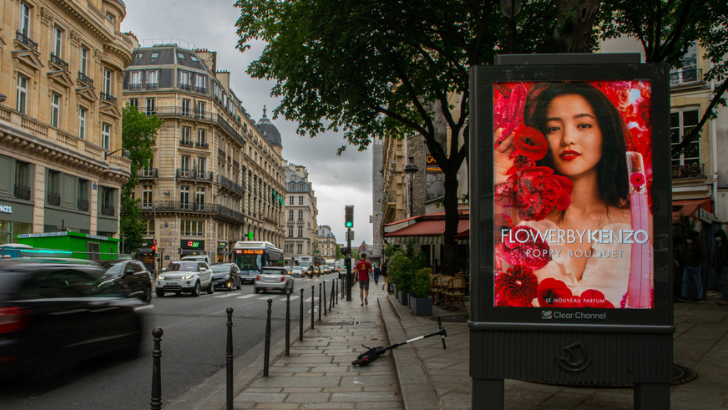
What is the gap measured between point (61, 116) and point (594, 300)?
1255 inches

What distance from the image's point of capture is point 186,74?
6122cm

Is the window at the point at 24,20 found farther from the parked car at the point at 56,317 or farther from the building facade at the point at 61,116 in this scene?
the parked car at the point at 56,317

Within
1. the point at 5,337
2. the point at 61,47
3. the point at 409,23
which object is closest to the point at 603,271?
the point at 5,337

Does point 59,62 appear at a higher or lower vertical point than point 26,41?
lower

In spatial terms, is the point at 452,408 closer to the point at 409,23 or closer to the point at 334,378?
the point at 334,378

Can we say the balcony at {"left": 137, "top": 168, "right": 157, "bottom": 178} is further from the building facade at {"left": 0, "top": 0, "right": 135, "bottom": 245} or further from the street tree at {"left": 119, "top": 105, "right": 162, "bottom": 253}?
the building facade at {"left": 0, "top": 0, "right": 135, "bottom": 245}

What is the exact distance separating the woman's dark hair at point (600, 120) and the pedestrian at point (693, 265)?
474 inches

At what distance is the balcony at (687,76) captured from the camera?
20.6 m

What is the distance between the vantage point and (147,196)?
60688 mm

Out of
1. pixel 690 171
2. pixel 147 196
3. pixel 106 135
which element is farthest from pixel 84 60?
pixel 690 171

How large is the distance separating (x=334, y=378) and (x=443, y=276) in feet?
27.8

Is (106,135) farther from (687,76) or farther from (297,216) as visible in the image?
(297,216)

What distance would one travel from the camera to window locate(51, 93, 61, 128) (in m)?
29.1

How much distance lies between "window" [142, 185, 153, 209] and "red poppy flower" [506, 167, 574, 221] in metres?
61.3
